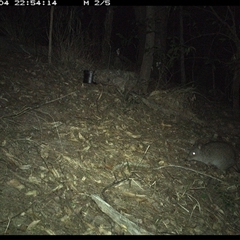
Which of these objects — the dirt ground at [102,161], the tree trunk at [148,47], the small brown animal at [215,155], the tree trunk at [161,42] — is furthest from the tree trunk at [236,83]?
the small brown animal at [215,155]

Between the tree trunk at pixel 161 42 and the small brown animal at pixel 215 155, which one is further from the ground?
the tree trunk at pixel 161 42

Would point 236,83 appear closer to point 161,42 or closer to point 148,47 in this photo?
point 161,42

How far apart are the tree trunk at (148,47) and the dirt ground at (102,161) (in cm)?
52

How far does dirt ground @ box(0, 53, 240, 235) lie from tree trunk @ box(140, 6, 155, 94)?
0.52m

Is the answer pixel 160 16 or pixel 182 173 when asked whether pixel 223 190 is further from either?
pixel 160 16

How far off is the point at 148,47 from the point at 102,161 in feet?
12.6

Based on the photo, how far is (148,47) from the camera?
7238 millimetres

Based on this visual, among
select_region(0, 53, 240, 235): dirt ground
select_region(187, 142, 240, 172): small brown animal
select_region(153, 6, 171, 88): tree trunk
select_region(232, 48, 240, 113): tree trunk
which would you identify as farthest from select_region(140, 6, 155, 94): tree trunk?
select_region(187, 142, 240, 172): small brown animal

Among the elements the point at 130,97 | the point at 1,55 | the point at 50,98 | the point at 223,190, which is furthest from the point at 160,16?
the point at 223,190

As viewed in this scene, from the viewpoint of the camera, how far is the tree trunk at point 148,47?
7.12 m

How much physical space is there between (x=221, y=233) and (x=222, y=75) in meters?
14.7

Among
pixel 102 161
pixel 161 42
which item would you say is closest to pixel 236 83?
pixel 161 42

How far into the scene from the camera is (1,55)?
752cm

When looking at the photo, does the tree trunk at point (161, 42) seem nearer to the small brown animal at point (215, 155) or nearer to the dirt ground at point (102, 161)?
the dirt ground at point (102, 161)
